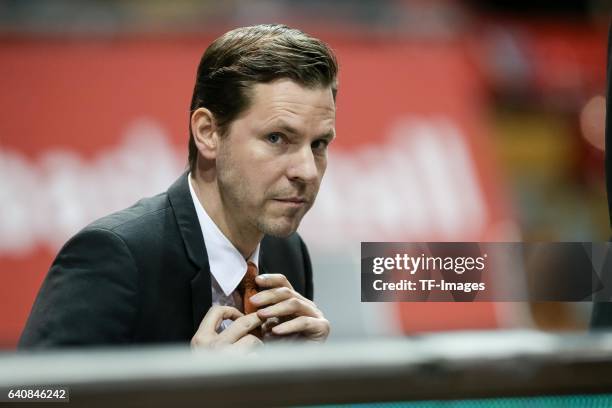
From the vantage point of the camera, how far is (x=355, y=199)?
1655mm

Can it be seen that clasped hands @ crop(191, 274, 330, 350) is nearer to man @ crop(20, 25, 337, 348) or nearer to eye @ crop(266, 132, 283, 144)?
man @ crop(20, 25, 337, 348)

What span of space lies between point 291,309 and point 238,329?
0.05 metres

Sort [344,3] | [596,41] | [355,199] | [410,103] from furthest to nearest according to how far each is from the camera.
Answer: [596,41] < [344,3] < [410,103] < [355,199]

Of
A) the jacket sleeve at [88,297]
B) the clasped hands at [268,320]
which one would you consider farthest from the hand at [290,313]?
the jacket sleeve at [88,297]

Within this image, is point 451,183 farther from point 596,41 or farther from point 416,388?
point 416,388

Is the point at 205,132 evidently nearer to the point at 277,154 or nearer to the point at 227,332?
the point at 277,154

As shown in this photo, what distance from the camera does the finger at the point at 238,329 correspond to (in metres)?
0.77

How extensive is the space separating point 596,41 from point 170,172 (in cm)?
174

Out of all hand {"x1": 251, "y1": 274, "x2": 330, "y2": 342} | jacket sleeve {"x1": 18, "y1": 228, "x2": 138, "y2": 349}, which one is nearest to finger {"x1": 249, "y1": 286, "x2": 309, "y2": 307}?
hand {"x1": 251, "y1": 274, "x2": 330, "y2": 342}

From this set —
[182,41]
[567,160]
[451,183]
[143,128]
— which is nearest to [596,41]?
[567,160]

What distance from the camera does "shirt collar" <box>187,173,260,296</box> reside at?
2.71 ft

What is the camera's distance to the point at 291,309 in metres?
0.79

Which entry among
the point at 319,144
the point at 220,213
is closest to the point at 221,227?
the point at 220,213

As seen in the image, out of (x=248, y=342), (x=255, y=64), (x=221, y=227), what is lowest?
(x=248, y=342)
